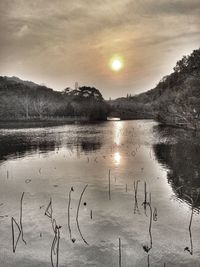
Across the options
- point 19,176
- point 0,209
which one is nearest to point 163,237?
point 0,209

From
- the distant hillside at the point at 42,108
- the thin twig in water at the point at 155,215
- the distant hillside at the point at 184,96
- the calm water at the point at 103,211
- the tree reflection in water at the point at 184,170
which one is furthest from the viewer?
the distant hillside at the point at 42,108

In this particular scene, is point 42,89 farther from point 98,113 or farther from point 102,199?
point 102,199

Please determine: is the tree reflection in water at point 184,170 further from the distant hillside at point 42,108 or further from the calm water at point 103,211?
the distant hillside at point 42,108

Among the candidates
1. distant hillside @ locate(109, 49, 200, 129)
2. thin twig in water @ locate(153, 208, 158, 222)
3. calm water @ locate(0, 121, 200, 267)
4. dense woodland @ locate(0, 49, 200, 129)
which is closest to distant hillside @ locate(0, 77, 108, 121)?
dense woodland @ locate(0, 49, 200, 129)

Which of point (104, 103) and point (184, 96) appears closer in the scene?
point (184, 96)

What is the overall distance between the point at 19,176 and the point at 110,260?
14397 millimetres

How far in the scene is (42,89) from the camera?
185 metres

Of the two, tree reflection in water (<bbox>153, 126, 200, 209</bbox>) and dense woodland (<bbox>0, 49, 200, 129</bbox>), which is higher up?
dense woodland (<bbox>0, 49, 200, 129</bbox>)

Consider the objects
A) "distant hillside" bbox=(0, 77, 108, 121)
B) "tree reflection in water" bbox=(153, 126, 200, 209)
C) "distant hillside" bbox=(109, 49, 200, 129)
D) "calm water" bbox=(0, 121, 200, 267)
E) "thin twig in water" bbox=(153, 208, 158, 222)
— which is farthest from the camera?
"distant hillside" bbox=(0, 77, 108, 121)

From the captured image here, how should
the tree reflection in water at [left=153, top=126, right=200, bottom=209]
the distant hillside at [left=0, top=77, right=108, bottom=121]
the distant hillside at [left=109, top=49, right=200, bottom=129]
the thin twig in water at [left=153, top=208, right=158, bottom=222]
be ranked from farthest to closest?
the distant hillside at [left=0, top=77, right=108, bottom=121] → the distant hillside at [left=109, top=49, right=200, bottom=129] → the tree reflection in water at [left=153, top=126, right=200, bottom=209] → the thin twig in water at [left=153, top=208, right=158, bottom=222]

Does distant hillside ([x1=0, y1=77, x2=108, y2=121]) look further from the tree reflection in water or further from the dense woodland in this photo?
the tree reflection in water

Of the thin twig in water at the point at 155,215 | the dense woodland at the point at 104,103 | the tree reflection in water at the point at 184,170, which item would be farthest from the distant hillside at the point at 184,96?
the thin twig in water at the point at 155,215

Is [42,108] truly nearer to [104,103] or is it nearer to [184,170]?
[104,103]

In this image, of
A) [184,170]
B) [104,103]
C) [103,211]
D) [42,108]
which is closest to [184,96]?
[184,170]
